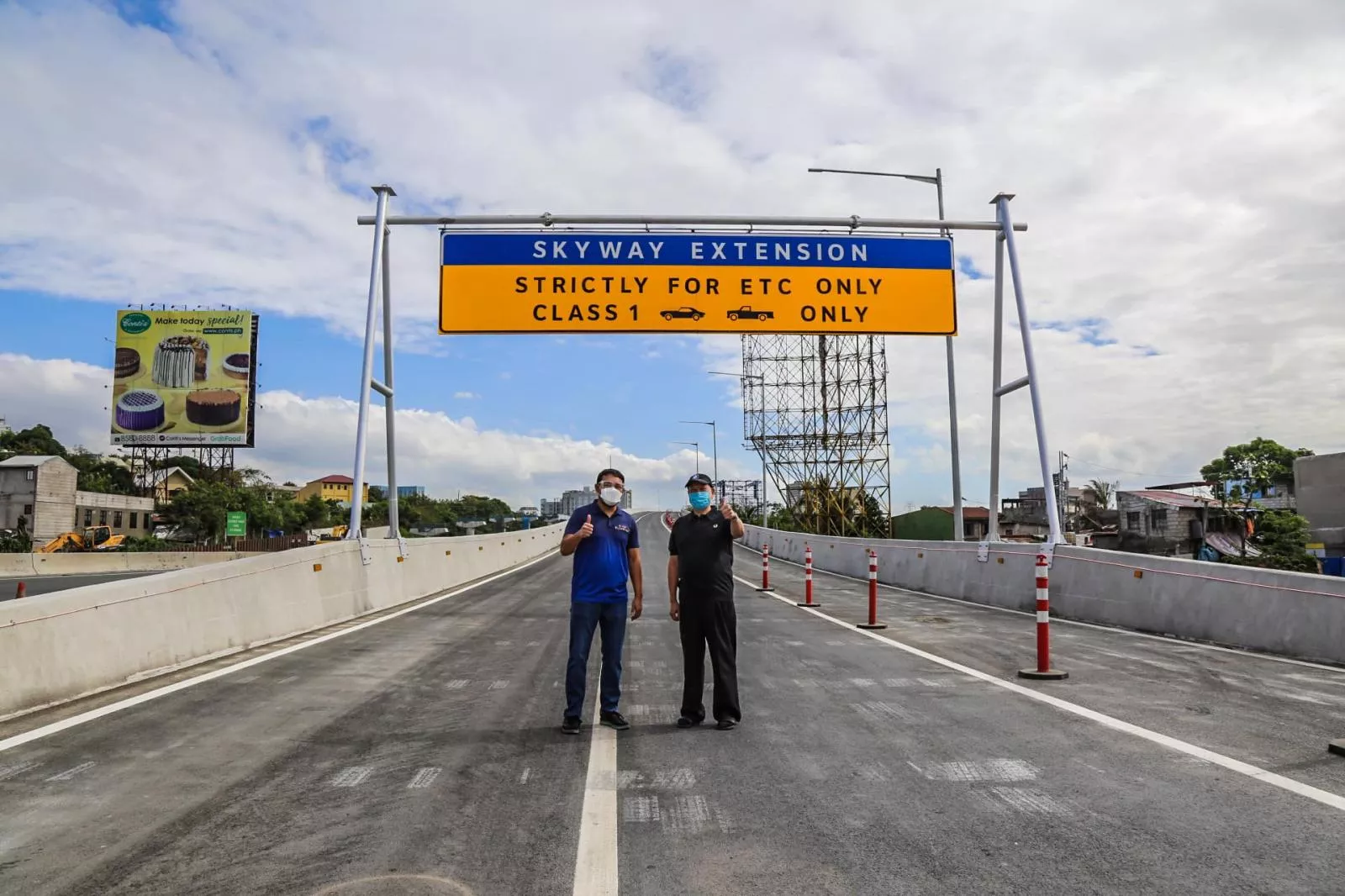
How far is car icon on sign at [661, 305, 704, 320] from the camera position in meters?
15.6

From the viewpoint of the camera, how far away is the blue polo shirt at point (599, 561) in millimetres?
6125

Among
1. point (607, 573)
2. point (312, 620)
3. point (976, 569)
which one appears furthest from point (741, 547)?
point (607, 573)

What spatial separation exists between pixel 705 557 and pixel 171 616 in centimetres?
503

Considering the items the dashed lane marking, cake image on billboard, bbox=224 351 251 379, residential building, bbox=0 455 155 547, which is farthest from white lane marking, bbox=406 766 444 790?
residential building, bbox=0 455 155 547

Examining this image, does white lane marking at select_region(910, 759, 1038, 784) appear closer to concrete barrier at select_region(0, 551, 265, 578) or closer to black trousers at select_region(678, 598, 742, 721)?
black trousers at select_region(678, 598, 742, 721)

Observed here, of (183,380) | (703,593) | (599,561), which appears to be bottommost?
(703,593)

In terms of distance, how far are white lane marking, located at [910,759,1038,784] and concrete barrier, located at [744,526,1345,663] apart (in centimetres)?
Result: 552

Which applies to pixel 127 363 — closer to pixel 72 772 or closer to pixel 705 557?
pixel 72 772

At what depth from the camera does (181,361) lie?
63062 mm

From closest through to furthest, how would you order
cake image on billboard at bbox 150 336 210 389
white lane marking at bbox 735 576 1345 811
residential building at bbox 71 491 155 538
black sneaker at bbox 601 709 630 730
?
white lane marking at bbox 735 576 1345 811 → black sneaker at bbox 601 709 630 730 → cake image on billboard at bbox 150 336 210 389 → residential building at bbox 71 491 155 538

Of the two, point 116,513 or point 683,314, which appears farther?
point 116,513

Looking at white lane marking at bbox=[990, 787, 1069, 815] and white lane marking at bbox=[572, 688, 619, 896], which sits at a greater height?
white lane marking at bbox=[990, 787, 1069, 815]

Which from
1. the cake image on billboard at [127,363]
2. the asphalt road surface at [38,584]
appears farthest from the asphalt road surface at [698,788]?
the cake image on billboard at [127,363]

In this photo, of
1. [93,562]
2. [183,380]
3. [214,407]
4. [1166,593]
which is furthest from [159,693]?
[183,380]
